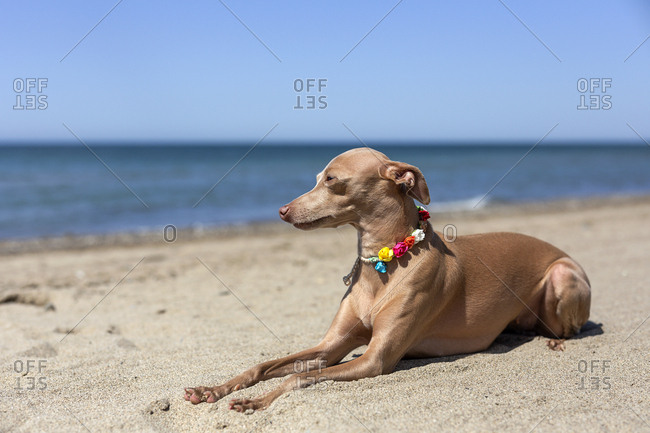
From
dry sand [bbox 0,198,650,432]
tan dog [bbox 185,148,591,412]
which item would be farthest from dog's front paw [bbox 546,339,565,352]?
tan dog [bbox 185,148,591,412]

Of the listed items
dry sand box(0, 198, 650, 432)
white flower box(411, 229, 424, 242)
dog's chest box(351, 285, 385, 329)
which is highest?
white flower box(411, 229, 424, 242)

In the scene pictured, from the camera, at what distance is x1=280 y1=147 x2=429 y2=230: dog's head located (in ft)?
14.5

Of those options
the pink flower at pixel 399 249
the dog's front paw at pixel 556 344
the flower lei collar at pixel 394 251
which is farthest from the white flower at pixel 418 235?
the dog's front paw at pixel 556 344

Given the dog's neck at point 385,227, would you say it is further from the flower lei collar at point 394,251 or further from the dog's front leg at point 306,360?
the dog's front leg at point 306,360

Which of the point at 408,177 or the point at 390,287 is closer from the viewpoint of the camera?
the point at 408,177

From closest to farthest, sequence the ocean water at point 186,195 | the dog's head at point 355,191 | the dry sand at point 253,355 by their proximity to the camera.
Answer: the dry sand at point 253,355, the dog's head at point 355,191, the ocean water at point 186,195

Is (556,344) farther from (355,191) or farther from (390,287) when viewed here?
(355,191)

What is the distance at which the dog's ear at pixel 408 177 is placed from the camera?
4.38 meters

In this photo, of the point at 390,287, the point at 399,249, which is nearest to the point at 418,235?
the point at 399,249

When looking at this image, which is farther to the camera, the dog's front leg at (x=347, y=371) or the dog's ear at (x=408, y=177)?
the dog's ear at (x=408, y=177)

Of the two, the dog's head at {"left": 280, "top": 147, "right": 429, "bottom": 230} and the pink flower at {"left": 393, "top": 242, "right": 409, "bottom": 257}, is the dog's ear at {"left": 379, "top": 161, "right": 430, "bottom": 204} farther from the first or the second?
the pink flower at {"left": 393, "top": 242, "right": 409, "bottom": 257}

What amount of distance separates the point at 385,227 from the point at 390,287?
0.49 meters

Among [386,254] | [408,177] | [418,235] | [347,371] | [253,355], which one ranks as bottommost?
[253,355]

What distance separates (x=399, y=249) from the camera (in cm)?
450
